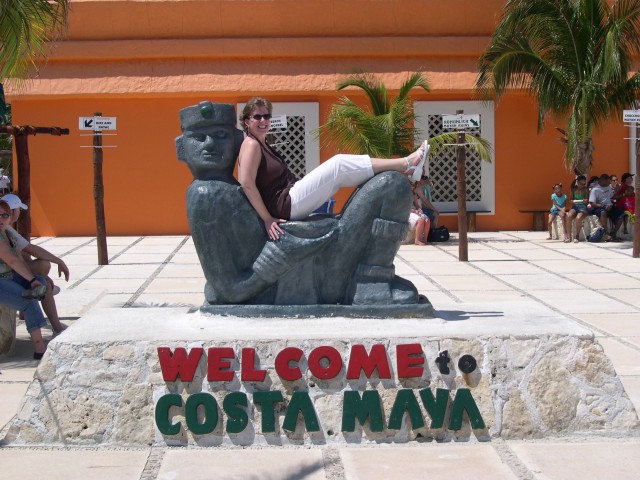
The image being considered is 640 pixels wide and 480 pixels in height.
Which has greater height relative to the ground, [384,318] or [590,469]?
[384,318]

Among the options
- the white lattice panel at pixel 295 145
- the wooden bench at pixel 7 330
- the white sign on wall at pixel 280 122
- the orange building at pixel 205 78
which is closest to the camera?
the wooden bench at pixel 7 330

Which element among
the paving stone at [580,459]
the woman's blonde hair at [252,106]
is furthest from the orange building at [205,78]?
the paving stone at [580,459]

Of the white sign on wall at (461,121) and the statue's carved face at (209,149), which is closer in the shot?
the statue's carved face at (209,149)

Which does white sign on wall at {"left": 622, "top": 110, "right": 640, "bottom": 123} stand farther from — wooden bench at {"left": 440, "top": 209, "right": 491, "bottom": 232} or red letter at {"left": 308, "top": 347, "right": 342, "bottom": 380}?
red letter at {"left": 308, "top": 347, "right": 342, "bottom": 380}

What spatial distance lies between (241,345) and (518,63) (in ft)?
34.4

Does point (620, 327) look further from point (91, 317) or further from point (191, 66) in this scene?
point (191, 66)

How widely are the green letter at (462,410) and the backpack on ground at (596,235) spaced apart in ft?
33.7

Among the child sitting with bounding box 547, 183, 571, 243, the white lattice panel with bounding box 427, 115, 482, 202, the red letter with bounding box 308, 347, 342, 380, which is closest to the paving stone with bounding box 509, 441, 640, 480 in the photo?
the red letter with bounding box 308, 347, 342, 380

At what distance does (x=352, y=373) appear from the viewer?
5.03m

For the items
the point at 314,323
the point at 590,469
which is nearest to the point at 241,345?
the point at 314,323

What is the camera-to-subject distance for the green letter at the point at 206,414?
16.4ft

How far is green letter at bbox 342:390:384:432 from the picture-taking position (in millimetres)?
5008

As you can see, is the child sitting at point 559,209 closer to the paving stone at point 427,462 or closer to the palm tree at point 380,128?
the palm tree at point 380,128

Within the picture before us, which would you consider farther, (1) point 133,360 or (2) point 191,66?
(2) point 191,66
